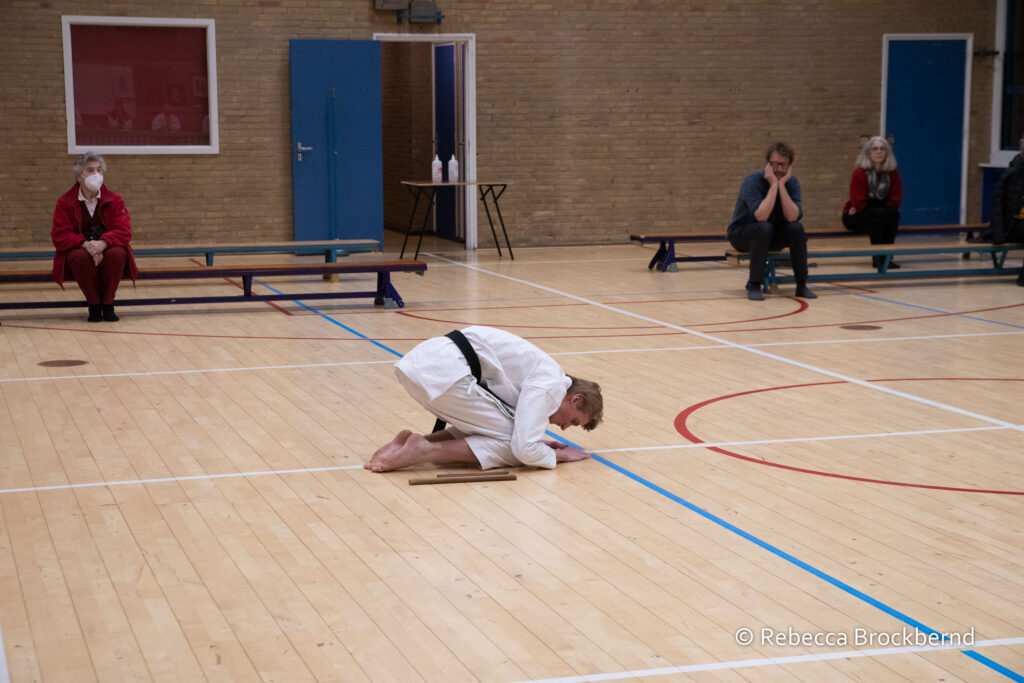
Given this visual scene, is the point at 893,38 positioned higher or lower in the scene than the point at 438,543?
higher

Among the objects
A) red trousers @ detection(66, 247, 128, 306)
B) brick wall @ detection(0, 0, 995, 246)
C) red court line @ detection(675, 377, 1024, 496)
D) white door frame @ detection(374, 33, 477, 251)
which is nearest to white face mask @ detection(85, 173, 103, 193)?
red trousers @ detection(66, 247, 128, 306)

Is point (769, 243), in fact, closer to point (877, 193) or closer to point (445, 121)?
point (877, 193)

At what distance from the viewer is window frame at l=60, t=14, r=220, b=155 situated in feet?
41.0

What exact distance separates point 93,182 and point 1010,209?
26.0ft

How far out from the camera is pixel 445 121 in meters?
15.0

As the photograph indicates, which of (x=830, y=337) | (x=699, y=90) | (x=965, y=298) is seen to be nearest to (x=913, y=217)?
(x=699, y=90)

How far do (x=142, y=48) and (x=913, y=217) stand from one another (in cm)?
954

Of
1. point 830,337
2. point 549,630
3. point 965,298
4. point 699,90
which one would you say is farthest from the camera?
point 699,90

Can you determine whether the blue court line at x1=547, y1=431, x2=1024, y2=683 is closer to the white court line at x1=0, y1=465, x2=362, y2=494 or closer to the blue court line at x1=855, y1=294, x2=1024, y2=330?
the white court line at x1=0, y1=465, x2=362, y2=494

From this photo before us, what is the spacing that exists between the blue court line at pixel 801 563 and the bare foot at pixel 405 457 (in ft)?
2.49

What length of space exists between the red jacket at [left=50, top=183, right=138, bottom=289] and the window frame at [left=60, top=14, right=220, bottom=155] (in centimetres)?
427

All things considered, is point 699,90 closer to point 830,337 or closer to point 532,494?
point 830,337

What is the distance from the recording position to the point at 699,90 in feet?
48.0

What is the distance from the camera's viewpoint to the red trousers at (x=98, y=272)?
8562 mm
